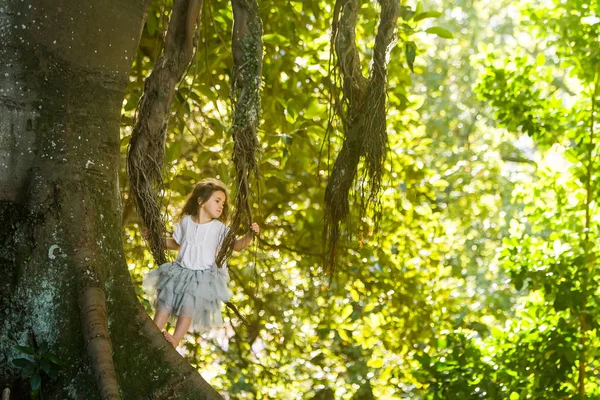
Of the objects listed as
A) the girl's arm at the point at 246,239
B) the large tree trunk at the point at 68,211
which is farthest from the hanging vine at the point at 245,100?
the large tree trunk at the point at 68,211

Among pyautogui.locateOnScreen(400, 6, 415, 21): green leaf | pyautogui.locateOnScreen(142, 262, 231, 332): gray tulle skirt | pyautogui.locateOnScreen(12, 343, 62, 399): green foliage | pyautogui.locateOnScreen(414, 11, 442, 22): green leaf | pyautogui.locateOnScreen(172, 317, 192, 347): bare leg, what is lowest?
pyautogui.locateOnScreen(12, 343, 62, 399): green foliage

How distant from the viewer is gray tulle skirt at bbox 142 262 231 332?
4887mm

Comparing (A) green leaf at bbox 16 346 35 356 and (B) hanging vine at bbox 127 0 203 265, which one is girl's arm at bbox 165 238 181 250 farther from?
(A) green leaf at bbox 16 346 35 356

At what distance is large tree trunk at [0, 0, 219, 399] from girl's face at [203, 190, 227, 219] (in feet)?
2.65

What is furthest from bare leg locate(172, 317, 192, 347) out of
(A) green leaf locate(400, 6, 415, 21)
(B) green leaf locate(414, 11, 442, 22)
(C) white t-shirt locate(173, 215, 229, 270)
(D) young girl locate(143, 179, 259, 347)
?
(A) green leaf locate(400, 6, 415, 21)

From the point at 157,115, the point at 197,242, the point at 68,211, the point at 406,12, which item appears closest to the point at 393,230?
the point at 406,12

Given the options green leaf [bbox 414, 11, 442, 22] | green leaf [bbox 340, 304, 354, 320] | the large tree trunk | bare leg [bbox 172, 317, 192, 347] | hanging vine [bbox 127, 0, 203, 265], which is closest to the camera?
the large tree trunk

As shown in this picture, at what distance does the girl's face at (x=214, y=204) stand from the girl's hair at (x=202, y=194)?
1 cm

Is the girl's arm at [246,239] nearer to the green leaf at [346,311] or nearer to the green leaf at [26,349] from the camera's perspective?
the green leaf at [26,349]

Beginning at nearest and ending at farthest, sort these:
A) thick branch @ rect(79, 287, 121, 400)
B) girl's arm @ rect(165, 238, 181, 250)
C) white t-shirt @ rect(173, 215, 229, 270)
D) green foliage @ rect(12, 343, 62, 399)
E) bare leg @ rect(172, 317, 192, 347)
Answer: thick branch @ rect(79, 287, 121, 400) < green foliage @ rect(12, 343, 62, 399) < bare leg @ rect(172, 317, 192, 347) < white t-shirt @ rect(173, 215, 229, 270) < girl's arm @ rect(165, 238, 181, 250)

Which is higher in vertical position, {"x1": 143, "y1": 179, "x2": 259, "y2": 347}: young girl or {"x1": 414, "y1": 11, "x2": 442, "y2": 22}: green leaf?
{"x1": 414, "y1": 11, "x2": 442, "y2": 22}: green leaf

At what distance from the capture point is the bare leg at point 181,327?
4844mm

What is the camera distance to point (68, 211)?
4.15 metres

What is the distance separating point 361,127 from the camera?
4.41m
